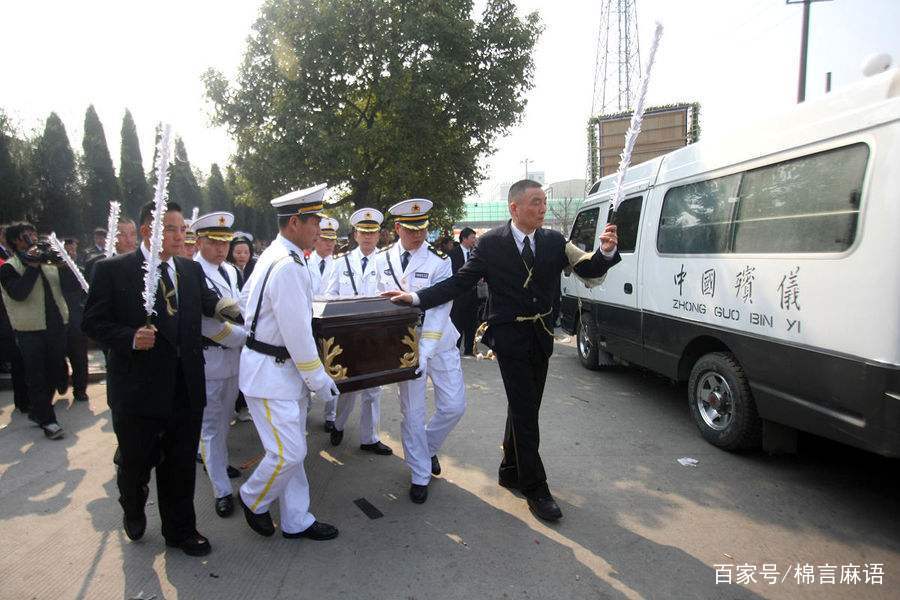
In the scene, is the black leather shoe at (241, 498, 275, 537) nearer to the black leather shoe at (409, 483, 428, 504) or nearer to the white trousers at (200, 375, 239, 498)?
the white trousers at (200, 375, 239, 498)

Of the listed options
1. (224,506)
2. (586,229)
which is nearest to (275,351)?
(224,506)

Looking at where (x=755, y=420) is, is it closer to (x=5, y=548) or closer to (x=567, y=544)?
(x=567, y=544)

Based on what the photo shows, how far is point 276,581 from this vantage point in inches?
105

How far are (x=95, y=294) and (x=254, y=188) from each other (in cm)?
1195

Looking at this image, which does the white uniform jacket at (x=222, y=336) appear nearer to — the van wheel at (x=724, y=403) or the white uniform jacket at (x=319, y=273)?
the white uniform jacket at (x=319, y=273)

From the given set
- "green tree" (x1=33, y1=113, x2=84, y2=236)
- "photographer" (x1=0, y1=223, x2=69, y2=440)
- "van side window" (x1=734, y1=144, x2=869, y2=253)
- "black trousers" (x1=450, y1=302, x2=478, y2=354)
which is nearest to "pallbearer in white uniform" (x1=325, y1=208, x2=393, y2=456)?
"photographer" (x1=0, y1=223, x2=69, y2=440)

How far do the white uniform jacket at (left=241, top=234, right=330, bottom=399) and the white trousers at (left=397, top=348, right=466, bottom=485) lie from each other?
90 centimetres

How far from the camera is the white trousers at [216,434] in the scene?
341 centimetres

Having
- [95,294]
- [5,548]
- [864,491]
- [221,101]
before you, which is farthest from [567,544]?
[221,101]

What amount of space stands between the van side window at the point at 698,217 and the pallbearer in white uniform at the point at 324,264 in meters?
3.23

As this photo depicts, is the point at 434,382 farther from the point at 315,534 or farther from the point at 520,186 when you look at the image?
→ the point at 520,186

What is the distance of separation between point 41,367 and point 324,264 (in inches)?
111

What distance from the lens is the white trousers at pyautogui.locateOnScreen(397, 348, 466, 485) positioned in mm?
3559

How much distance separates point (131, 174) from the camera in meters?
20.7
